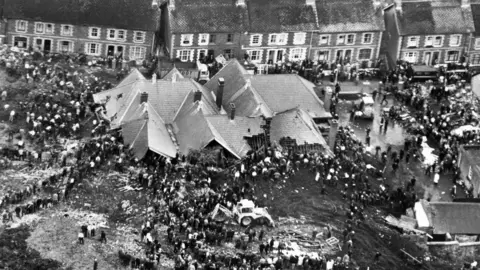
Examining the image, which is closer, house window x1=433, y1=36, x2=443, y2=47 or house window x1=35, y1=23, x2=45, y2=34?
house window x1=35, y1=23, x2=45, y2=34

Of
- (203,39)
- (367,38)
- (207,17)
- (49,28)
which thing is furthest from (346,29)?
(49,28)

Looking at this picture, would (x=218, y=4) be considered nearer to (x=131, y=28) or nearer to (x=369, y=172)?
(x=131, y=28)

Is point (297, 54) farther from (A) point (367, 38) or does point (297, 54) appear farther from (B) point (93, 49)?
(B) point (93, 49)

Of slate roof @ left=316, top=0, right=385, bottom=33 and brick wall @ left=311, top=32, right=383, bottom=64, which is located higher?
slate roof @ left=316, top=0, right=385, bottom=33

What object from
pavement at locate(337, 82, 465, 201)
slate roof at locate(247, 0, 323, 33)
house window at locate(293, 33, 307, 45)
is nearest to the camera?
pavement at locate(337, 82, 465, 201)

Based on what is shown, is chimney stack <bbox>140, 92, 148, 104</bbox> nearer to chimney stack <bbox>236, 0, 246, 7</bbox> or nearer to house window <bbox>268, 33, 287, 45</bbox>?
chimney stack <bbox>236, 0, 246, 7</bbox>

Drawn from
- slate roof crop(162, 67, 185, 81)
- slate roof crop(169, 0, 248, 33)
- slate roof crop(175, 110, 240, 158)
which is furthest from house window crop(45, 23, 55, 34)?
slate roof crop(175, 110, 240, 158)
